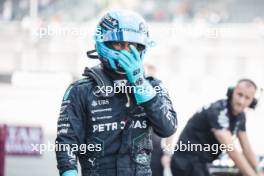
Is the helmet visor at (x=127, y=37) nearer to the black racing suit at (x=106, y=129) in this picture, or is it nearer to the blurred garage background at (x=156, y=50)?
the black racing suit at (x=106, y=129)

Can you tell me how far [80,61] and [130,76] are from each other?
24.7 meters

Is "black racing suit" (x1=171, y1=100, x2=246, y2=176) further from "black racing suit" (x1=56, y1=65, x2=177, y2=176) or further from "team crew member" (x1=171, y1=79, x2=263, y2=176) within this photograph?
"black racing suit" (x1=56, y1=65, x2=177, y2=176)

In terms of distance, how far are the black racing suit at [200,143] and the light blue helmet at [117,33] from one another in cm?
196

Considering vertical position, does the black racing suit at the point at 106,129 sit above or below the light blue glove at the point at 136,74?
below

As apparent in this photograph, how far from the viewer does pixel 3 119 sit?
17984 millimetres

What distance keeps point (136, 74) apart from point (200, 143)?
2.30 meters

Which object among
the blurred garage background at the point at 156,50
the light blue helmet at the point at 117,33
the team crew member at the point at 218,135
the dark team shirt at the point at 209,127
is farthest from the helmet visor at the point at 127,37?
the blurred garage background at the point at 156,50

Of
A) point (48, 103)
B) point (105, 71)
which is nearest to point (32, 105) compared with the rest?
point (48, 103)

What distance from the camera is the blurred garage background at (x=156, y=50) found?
2327cm

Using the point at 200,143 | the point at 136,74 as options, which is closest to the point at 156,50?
the point at 200,143

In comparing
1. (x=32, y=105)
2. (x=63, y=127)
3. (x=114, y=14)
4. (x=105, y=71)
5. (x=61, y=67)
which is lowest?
(x=63, y=127)

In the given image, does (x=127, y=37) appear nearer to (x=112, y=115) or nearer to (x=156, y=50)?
(x=112, y=115)

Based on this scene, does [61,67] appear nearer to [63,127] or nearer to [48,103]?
[48,103]

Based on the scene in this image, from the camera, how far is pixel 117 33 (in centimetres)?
357
